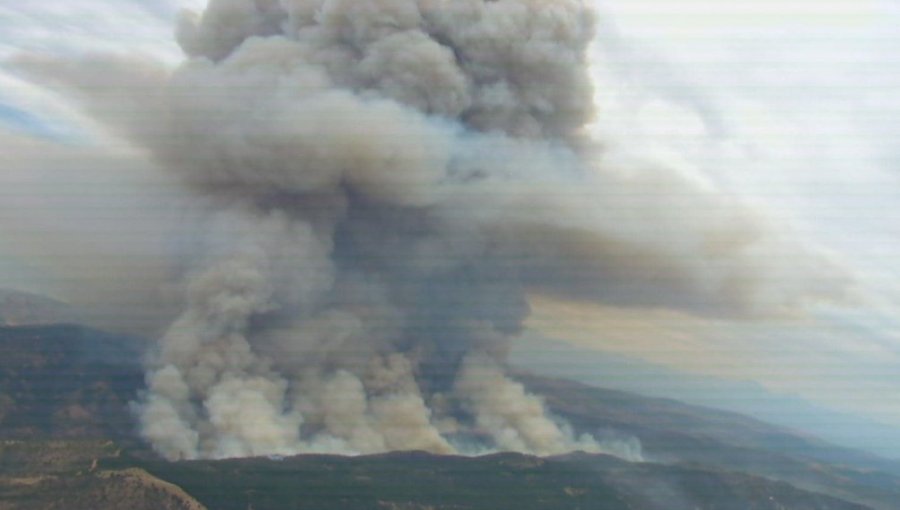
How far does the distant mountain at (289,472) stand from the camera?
9156 mm

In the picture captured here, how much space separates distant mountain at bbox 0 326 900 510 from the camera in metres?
9.16

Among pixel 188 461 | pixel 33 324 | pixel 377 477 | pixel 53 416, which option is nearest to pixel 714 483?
pixel 377 477

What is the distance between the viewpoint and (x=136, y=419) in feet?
34.6

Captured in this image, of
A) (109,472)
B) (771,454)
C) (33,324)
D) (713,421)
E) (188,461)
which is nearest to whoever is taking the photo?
(109,472)

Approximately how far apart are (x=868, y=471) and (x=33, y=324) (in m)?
13.5

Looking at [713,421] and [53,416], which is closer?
[53,416]

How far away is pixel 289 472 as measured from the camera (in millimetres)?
9664

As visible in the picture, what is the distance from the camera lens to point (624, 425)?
1340cm

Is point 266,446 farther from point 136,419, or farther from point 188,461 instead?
point 136,419

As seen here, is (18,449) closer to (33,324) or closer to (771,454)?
(33,324)

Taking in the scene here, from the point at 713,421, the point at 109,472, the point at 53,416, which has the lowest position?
the point at 109,472

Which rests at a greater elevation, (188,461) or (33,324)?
(33,324)

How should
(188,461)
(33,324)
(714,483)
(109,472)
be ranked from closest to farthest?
(109,472), (188,461), (714,483), (33,324)

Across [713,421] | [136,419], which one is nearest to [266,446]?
[136,419]
